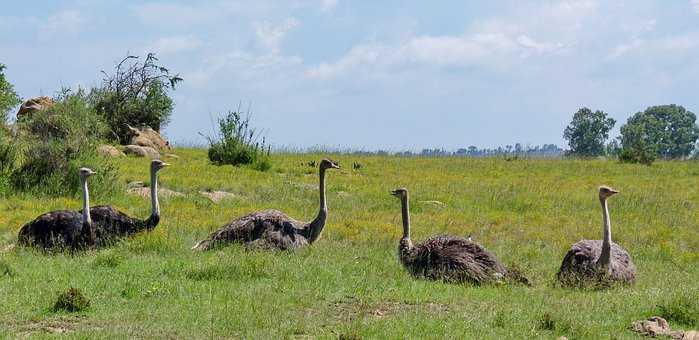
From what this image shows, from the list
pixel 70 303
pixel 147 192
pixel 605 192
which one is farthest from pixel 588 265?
pixel 147 192

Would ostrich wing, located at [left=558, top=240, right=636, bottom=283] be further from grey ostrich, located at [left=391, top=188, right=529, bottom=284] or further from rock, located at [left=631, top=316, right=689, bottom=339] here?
rock, located at [left=631, top=316, right=689, bottom=339]

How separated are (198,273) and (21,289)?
6.52ft

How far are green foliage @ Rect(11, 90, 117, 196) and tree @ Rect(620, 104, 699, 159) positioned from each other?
82.5 metres

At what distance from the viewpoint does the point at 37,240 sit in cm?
1288

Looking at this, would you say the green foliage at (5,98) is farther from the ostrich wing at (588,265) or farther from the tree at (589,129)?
the tree at (589,129)

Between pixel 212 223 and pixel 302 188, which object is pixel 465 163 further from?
pixel 212 223

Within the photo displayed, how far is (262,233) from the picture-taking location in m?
13.1

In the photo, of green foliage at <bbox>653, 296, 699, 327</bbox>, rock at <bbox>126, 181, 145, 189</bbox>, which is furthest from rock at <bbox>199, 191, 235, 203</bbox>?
green foliage at <bbox>653, 296, 699, 327</bbox>

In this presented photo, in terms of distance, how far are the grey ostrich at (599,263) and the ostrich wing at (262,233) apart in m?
3.86

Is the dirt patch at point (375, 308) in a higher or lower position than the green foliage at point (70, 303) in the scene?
lower

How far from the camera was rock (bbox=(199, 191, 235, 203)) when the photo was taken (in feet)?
66.6

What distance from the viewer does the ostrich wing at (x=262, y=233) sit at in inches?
512

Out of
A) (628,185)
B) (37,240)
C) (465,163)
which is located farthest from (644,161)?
(37,240)

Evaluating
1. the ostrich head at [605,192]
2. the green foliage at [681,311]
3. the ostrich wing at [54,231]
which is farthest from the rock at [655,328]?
the ostrich wing at [54,231]
